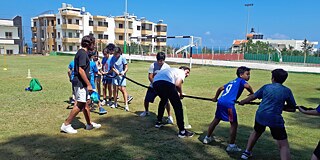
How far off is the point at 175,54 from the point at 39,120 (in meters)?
31.7

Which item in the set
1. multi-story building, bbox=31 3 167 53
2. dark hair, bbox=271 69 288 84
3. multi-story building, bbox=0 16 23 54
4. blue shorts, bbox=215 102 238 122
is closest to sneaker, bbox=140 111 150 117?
blue shorts, bbox=215 102 238 122

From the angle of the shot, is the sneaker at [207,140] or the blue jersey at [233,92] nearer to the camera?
the blue jersey at [233,92]

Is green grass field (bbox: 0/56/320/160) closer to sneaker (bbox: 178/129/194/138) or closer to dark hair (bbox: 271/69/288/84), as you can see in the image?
sneaker (bbox: 178/129/194/138)

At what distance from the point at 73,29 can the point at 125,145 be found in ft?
193

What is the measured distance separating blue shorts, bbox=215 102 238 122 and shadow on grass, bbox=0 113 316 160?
23.5 inches

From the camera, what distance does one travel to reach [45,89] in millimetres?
10672

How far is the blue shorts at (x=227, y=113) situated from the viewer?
450 centimetres

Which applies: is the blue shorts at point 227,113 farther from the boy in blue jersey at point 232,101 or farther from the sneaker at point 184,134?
the sneaker at point 184,134

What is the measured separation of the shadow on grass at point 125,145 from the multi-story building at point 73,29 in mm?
51265

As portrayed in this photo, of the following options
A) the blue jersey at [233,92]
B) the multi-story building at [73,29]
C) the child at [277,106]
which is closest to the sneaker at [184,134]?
the blue jersey at [233,92]

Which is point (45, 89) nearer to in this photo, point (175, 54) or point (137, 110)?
point (137, 110)

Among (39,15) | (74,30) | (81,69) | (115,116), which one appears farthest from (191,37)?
(39,15)

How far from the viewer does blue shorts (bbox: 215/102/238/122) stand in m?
4.50

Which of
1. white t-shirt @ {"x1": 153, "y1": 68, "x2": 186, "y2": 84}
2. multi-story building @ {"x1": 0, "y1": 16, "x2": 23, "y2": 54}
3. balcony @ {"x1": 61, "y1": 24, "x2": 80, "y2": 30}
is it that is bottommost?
white t-shirt @ {"x1": 153, "y1": 68, "x2": 186, "y2": 84}
